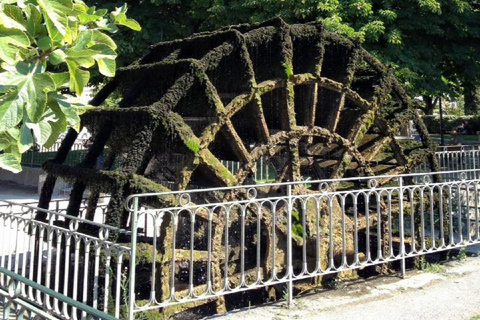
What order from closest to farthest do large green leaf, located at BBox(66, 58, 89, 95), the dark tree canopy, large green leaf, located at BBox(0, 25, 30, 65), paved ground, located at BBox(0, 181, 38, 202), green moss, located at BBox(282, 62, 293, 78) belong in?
1. large green leaf, located at BBox(0, 25, 30, 65)
2. large green leaf, located at BBox(66, 58, 89, 95)
3. green moss, located at BBox(282, 62, 293, 78)
4. the dark tree canopy
5. paved ground, located at BBox(0, 181, 38, 202)

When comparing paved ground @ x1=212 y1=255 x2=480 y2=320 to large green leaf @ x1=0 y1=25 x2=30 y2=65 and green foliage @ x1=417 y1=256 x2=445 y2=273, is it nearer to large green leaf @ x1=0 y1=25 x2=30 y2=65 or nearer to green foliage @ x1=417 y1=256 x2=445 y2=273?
green foliage @ x1=417 y1=256 x2=445 y2=273

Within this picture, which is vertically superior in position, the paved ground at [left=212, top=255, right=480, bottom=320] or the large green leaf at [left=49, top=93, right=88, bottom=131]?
the large green leaf at [left=49, top=93, right=88, bottom=131]

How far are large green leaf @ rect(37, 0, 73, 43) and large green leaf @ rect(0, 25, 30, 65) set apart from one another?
0.38 ft

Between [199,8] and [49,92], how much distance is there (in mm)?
10675

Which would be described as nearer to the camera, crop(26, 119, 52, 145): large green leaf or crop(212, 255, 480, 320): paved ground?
crop(26, 119, 52, 145): large green leaf

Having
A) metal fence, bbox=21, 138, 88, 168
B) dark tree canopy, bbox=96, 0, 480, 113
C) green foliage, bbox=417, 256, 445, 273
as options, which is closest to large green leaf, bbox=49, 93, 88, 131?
green foliage, bbox=417, 256, 445, 273

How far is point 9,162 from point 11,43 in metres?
0.52

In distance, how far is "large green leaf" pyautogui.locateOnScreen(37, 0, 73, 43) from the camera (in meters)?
1.93

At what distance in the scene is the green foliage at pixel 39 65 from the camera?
195cm

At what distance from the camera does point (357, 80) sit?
7.91 meters

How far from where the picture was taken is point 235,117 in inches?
292

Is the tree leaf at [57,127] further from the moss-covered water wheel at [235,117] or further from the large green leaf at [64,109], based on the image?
the moss-covered water wheel at [235,117]

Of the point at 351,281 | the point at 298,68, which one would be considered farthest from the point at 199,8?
the point at 351,281

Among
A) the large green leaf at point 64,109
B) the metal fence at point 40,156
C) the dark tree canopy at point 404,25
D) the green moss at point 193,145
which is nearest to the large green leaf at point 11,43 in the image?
the large green leaf at point 64,109
